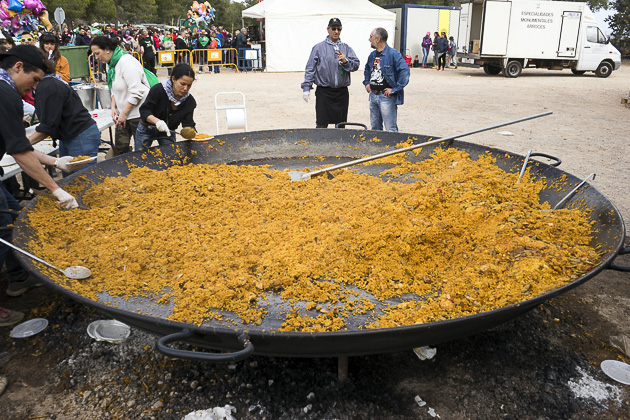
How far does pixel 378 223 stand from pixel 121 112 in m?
3.13

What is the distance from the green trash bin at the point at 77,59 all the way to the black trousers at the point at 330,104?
Result: 6.85 metres

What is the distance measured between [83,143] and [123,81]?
1.06m

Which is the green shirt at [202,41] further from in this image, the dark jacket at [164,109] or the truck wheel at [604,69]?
the dark jacket at [164,109]

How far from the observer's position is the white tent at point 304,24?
1675 cm

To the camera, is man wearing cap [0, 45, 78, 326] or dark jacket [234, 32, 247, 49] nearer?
man wearing cap [0, 45, 78, 326]

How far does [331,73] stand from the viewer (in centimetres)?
517

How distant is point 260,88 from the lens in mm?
12938

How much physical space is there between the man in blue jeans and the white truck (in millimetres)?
11328

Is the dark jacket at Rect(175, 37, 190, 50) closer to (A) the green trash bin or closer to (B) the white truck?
(A) the green trash bin

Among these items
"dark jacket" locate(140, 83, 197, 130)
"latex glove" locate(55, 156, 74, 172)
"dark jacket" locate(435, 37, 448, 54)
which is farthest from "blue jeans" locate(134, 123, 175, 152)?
"dark jacket" locate(435, 37, 448, 54)

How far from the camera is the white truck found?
1454cm

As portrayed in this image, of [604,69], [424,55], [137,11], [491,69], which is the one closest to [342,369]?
[491,69]

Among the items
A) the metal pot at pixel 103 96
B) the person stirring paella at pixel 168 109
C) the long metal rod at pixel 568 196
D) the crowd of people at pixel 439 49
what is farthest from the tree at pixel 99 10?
the long metal rod at pixel 568 196

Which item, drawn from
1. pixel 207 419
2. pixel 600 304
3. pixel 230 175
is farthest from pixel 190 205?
pixel 600 304
